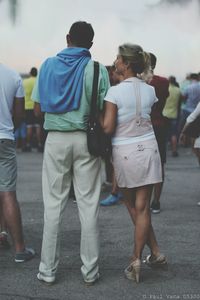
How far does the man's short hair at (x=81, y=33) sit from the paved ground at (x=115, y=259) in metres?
1.69

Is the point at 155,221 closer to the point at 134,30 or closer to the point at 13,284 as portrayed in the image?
the point at 13,284

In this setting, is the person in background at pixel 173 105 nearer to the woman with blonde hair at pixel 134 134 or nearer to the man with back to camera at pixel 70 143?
the woman with blonde hair at pixel 134 134

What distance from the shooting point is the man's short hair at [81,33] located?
4641 mm

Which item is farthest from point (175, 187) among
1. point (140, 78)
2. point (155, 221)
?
point (140, 78)

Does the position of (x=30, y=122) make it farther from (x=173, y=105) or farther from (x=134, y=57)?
(x=134, y=57)

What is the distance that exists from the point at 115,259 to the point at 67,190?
918 millimetres

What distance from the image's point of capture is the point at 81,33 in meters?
4.65

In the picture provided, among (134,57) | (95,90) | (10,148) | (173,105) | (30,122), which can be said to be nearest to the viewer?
(95,90)

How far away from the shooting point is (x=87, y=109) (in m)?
4.62

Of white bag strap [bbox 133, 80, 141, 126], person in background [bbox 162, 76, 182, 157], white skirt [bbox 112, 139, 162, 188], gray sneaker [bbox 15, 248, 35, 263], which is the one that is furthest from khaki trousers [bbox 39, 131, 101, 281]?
person in background [bbox 162, 76, 182, 157]

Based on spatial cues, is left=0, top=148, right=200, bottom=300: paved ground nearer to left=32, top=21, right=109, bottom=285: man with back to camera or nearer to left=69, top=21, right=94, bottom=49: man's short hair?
left=32, top=21, right=109, bottom=285: man with back to camera

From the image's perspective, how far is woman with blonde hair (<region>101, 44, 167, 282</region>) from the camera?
4648 mm

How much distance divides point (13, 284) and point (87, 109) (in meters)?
1.34

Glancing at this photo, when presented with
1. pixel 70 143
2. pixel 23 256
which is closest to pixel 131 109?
pixel 70 143
